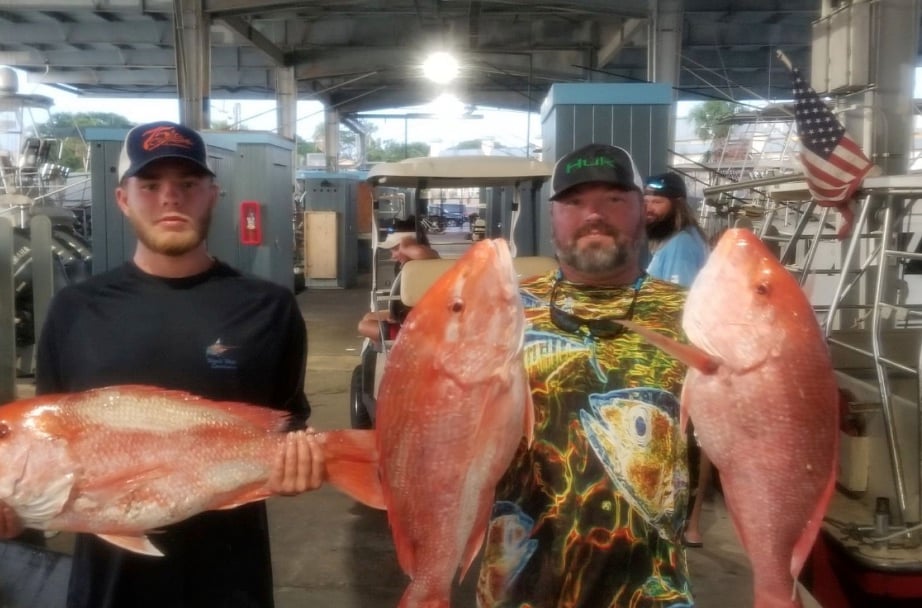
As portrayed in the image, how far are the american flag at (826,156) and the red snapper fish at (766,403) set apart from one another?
2906 mm

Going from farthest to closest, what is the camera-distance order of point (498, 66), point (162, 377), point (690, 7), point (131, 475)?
point (498, 66) < point (690, 7) < point (162, 377) < point (131, 475)

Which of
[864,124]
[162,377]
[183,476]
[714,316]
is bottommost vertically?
[183,476]

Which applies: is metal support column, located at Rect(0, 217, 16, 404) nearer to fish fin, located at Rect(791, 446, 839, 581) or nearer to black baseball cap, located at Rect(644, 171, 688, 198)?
black baseball cap, located at Rect(644, 171, 688, 198)

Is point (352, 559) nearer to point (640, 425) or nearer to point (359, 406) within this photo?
point (359, 406)

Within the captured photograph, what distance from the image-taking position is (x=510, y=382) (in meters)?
1.72

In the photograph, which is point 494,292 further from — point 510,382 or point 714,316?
point 714,316

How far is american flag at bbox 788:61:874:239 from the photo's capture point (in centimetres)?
441

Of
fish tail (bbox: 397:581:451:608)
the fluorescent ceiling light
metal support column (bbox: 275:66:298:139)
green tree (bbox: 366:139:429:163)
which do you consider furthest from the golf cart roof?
green tree (bbox: 366:139:429:163)

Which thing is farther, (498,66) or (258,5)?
(498,66)

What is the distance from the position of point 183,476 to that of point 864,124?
23.9ft

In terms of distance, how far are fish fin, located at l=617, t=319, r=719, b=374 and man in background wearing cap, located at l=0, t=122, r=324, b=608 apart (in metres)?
1.04

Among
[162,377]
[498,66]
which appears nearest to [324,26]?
[498,66]

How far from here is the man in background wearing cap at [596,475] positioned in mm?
2057

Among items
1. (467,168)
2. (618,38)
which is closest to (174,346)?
(467,168)
